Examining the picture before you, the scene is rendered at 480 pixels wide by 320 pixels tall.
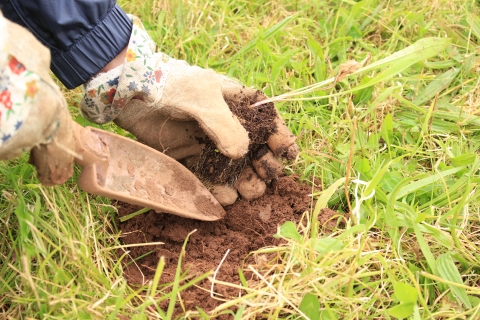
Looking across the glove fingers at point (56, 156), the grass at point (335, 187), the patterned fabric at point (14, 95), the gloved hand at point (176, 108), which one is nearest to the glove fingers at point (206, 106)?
the gloved hand at point (176, 108)

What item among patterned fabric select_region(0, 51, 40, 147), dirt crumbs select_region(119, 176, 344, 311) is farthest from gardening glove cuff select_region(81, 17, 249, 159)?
patterned fabric select_region(0, 51, 40, 147)

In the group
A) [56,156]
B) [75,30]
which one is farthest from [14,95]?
[75,30]

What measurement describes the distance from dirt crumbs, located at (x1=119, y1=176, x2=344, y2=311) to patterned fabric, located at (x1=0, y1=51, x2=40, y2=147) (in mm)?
663

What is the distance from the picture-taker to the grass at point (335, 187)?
1.37 m

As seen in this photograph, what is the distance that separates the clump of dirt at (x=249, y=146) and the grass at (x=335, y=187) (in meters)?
0.19

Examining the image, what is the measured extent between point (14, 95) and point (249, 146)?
0.87m

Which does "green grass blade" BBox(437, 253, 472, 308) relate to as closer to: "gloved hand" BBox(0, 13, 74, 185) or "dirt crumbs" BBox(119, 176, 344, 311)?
"dirt crumbs" BBox(119, 176, 344, 311)

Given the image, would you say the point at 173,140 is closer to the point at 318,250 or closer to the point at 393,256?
the point at 318,250

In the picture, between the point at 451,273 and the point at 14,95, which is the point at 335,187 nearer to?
the point at 451,273

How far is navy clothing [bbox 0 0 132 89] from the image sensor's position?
1522 mm

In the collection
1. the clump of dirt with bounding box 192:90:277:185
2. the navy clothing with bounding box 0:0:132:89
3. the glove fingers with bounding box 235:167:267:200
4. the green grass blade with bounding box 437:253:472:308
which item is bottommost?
the green grass blade with bounding box 437:253:472:308

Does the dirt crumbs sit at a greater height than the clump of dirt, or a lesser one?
lesser

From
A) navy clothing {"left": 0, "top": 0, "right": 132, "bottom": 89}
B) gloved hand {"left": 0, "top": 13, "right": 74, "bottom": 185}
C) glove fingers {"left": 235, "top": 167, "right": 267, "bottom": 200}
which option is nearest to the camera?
A: gloved hand {"left": 0, "top": 13, "right": 74, "bottom": 185}

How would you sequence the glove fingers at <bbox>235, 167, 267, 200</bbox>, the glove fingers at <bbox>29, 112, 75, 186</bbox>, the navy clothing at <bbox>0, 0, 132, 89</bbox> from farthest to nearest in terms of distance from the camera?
the glove fingers at <bbox>235, 167, 267, 200</bbox> < the navy clothing at <bbox>0, 0, 132, 89</bbox> < the glove fingers at <bbox>29, 112, 75, 186</bbox>
